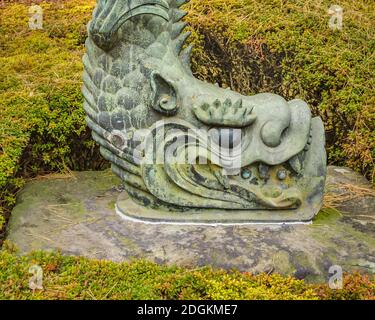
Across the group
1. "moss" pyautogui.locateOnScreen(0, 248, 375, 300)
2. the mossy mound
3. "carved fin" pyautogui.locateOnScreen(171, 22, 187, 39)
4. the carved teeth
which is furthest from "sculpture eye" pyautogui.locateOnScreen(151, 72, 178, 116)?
the mossy mound

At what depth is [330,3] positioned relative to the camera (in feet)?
22.0

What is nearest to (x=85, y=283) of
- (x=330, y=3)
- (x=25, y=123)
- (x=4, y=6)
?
(x=25, y=123)

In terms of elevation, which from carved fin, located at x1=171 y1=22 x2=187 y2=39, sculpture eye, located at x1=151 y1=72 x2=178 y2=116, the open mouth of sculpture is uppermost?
carved fin, located at x1=171 y1=22 x2=187 y2=39

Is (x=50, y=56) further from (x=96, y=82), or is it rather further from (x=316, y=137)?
(x=316, y=137)

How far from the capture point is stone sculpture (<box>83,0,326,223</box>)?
13.5 ft

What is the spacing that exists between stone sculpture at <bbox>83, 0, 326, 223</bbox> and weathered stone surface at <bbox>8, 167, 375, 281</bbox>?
13cm

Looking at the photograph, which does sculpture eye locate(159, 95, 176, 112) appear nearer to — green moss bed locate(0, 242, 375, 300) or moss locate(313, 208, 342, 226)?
green moss bed locate(0, 242, 375, 300)

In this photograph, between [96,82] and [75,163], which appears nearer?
[96,82]

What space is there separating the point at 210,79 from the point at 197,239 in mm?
2589

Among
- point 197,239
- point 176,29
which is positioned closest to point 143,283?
point 197,239

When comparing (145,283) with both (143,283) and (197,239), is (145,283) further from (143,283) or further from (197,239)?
(197,239)

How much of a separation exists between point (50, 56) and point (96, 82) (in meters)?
1.99

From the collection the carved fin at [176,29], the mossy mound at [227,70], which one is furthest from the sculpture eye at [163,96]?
the mossy mound at [227,70]

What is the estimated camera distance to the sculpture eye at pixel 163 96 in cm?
411
